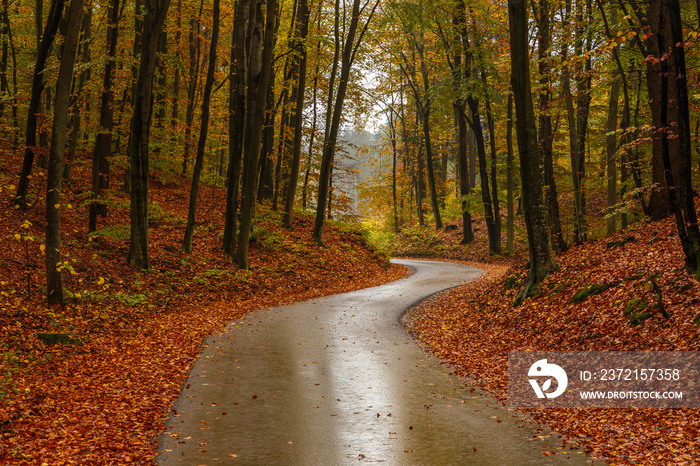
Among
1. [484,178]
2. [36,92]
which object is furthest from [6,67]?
[484,178]

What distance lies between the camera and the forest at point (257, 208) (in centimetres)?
756

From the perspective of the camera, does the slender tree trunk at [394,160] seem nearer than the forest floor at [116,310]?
No

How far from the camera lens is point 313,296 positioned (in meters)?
16.9

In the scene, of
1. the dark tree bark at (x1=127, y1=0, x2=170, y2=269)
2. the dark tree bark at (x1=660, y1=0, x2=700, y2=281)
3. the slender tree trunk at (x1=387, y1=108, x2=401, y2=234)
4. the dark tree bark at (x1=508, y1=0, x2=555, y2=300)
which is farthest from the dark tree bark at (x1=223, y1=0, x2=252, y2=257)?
the slender tree trunk at (x1=387, y1=108, x2=401, y2=234)

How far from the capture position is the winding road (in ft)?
17.2

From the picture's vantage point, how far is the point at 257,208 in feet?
75.8

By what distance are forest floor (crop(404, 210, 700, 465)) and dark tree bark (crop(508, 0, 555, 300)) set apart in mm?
521

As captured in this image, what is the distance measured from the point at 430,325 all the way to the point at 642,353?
5.83 m

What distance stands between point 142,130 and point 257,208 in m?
9.31

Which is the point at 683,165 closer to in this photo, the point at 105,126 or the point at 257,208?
the point at 105,126

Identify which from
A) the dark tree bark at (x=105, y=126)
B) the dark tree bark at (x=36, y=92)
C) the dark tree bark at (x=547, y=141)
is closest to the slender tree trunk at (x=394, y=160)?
the dark tree bark at (x=547, y=141)

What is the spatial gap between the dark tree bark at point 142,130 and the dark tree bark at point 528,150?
9.47m

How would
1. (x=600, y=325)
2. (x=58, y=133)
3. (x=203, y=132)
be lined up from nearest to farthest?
(x=600, y=325) < (x=58, y=133) < (x=203, y=132)

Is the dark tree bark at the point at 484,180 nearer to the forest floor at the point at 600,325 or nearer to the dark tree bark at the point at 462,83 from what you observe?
the dark tree bark at the point at 462,83
